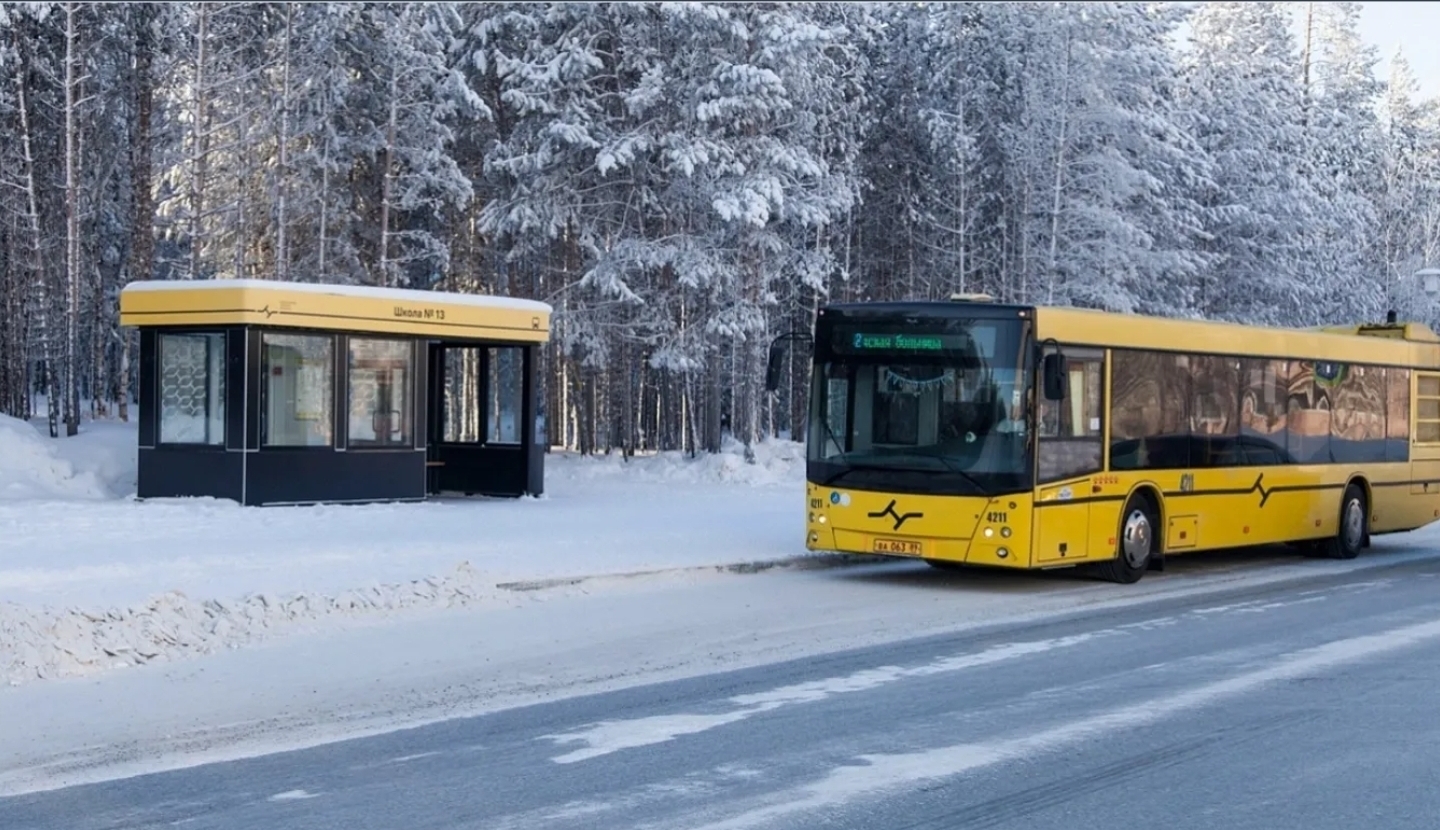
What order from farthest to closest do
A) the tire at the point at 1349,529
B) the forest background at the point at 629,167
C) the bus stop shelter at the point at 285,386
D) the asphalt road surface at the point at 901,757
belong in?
1. the forest background at the point at 629,167
2. the bus stop shelter at the point at 285,386
3. the tire at the point at 1349,529
4. the asphalt road surface at the point at 901,757

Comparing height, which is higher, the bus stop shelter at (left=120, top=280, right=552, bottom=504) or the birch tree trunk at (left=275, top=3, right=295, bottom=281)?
the birch tree trunk at (left=275, top=3, right=295, bottom=281)

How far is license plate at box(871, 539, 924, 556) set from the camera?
16.8 m

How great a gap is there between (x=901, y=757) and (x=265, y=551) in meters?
10.5

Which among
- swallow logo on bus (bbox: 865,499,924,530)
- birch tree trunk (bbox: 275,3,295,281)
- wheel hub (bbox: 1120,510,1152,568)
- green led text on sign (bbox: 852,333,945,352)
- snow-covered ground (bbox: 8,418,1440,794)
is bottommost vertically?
snow-covered ground (bbox: 8,418,1440,794)

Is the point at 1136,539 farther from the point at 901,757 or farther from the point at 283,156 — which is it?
the point at 283,156

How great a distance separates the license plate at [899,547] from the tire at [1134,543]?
2505 mm

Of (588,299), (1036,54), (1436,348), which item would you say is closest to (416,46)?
(588,299)

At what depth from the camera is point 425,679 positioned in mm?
11430

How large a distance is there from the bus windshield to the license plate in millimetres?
535

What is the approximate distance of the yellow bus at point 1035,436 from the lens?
654 inches

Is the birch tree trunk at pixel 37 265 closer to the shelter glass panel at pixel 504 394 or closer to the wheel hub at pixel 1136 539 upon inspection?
the shelter glass panel at pixel 504 394

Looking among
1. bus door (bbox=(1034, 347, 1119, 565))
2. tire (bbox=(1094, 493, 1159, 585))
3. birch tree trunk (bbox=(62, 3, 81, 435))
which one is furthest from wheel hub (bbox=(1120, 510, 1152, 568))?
birch tree trunk (bbox=(62, 3, 81, 435))

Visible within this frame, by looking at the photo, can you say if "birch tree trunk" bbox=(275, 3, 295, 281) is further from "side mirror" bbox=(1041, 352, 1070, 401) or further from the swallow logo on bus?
"side mirror" bbox=(1041, 352, 1070, 401)

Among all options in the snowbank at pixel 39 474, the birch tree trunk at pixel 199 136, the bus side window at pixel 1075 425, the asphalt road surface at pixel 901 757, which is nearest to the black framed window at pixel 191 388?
the snowbank at pixel 39 474
